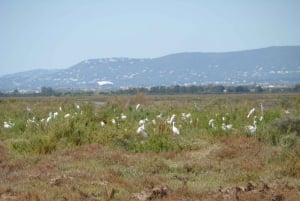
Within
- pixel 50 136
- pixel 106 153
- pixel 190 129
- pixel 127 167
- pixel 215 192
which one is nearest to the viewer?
pixel 215 192

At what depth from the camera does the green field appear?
33.4 feet

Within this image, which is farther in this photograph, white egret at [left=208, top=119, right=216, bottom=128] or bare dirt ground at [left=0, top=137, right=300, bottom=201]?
white egret at [left=208, top=119, right=216, bottom=128]

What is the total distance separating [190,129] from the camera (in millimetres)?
20359

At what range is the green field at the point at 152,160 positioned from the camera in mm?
10172

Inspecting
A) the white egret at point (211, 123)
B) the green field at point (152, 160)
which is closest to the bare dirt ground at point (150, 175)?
the green field at point (152, 160)

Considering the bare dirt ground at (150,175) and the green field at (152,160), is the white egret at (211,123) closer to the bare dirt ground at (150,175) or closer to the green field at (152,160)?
the green field at (152,160)

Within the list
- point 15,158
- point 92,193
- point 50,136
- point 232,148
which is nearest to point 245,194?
point 92,193

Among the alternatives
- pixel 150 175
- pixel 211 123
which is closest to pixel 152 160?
pixel 150 175

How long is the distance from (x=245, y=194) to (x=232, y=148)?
6005 millimetres

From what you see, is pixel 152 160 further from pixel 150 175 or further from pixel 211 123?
pixel 211 123

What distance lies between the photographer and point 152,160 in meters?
14.0

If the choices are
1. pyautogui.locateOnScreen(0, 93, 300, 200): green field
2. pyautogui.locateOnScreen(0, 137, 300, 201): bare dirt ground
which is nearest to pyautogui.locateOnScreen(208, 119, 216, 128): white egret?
pyautogui.locateOnScreen(0, 93, 300, 200): green field

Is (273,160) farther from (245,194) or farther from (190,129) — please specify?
(190,129)

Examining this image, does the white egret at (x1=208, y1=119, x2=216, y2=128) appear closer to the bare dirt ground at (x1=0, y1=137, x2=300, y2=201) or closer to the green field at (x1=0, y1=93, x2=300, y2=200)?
the green field at (x1=0, y1=93, x2=300, y2=200)
